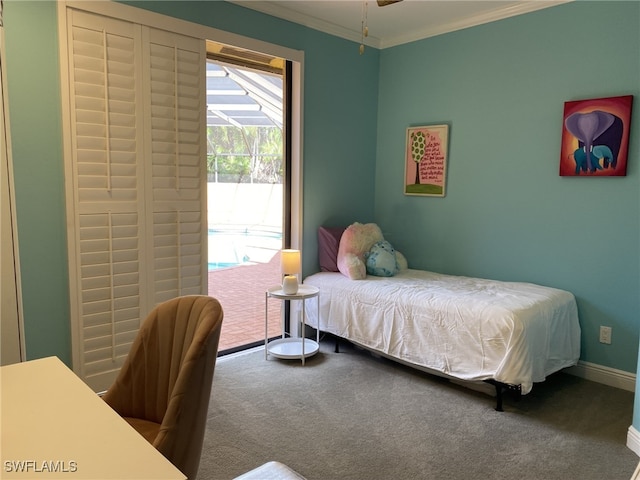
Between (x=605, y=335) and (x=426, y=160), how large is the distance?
6.17 feet

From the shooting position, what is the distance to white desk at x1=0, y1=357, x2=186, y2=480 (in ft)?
3.01

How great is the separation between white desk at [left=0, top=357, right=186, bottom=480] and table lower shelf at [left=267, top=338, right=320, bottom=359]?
219cm

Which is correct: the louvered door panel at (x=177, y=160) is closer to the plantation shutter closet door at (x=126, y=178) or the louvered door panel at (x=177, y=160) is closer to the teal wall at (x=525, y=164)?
the plantation shutter closet door at (x=126, y=178)

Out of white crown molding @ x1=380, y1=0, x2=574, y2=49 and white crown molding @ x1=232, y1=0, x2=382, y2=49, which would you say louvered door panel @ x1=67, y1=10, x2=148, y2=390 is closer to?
white crown molding @ x1=232, y1=0, x2=382, y2=49

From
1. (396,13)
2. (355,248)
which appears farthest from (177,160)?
(396,13)

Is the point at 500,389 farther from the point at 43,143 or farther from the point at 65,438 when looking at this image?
the point at 43,143

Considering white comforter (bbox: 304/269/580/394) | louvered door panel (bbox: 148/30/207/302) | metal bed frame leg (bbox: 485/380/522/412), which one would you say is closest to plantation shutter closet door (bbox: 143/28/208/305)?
A: louvered door panel (bbox: 148/30/207/302)

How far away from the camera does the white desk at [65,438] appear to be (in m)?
0.92

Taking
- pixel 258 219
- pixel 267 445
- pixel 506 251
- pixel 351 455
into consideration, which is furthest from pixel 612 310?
pixel 258 219

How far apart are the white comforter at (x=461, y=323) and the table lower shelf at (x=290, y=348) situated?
18cm

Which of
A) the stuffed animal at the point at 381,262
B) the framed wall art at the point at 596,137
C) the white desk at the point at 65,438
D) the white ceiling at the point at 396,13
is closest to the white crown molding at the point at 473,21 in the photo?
the white ceiling at the point at 396,13

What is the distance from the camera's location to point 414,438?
7.89 ft

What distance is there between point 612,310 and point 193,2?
3.40 metres

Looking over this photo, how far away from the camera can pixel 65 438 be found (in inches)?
40.3
